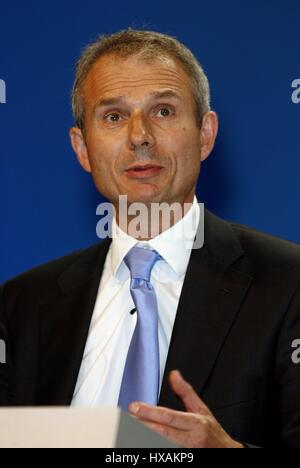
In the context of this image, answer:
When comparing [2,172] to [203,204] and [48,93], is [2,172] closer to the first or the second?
[48,93]

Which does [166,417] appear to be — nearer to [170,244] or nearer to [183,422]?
[183,422]

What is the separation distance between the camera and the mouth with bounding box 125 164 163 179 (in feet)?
5.72

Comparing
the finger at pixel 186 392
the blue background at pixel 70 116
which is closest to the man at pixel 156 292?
the blue background at pixel 70 116

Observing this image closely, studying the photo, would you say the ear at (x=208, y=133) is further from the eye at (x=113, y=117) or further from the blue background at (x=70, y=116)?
the eye at (x=113, y=117)

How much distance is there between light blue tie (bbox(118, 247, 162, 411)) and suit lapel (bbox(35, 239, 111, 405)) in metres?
0.12

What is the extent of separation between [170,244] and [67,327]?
0.27m

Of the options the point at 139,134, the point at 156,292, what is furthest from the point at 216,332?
the point at 139,134

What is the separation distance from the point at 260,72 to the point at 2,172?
26.9 inches

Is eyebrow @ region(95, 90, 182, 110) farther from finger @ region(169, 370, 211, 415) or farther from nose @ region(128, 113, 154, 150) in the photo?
finger @ region(169, 370, 211, 415)

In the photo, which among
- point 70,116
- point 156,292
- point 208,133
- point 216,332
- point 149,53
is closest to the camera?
point 216,332

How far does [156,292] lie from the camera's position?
5.63 ft

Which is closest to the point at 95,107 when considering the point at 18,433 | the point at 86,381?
the point at 86,381

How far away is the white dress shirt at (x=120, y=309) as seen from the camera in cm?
165

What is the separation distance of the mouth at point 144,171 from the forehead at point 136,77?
156 mm
